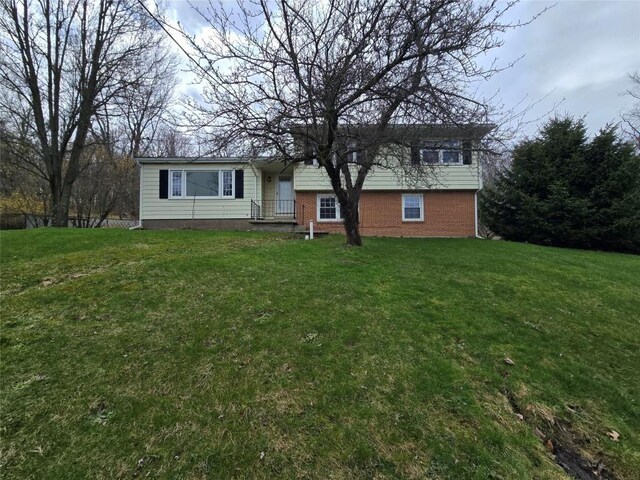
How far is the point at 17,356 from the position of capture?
146 inches

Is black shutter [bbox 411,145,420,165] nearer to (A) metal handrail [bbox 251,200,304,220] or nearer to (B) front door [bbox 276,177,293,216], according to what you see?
(A) metal handrail [bbox 251,200,304,220]

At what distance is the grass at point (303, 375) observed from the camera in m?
2.72

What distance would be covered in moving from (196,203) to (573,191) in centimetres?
1595

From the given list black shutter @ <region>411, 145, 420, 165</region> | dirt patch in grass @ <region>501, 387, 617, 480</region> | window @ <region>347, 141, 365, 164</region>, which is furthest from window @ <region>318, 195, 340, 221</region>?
dirt patch in grass @ <region>501, 387, 617, 480</region>

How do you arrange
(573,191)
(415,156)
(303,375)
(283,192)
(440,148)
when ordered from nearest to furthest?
1. (303,375)
2. (440,148)
3. (415,156)
4. (573,191)
5. (283,192)

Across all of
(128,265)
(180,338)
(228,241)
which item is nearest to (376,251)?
(228,241)

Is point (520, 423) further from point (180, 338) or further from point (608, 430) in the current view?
point (180, 338)

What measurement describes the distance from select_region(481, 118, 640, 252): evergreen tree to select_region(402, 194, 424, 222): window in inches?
138

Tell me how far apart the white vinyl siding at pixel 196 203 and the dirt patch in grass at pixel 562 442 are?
1412 cm

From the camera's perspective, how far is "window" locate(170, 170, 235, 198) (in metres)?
16.5

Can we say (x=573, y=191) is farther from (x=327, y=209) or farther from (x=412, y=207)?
(x=327, y=209)

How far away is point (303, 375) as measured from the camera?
144 inches

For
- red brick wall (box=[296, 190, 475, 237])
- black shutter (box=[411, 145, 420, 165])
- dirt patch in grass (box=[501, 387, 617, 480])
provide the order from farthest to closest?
1. red brick wall (box=[296, 190, 475, 237])
2. black shutter (box=[411, 145, 420, 165])
3. dirt patch in grass (box=[501, 387, 617, 480])

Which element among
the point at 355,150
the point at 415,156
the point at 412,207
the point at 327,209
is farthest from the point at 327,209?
the point at 355,150
